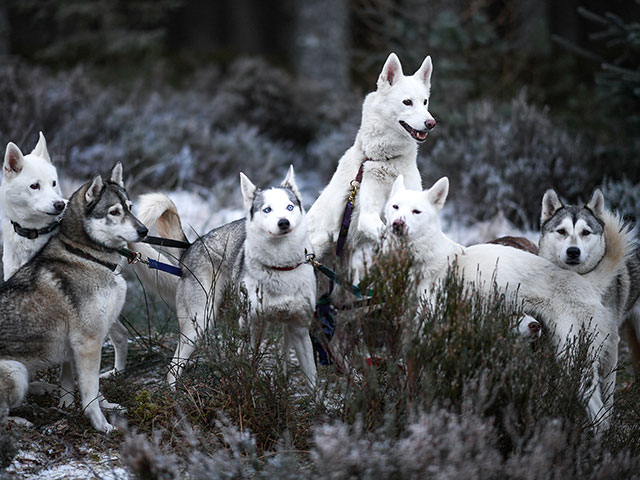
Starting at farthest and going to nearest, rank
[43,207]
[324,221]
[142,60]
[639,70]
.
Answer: [142,60] → [639,70] → [324,221] → [43,207]

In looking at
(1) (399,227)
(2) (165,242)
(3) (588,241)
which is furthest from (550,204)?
(2) (165,242)

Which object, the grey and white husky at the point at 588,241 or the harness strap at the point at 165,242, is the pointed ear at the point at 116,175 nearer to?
the harness strap at the point at 165,242

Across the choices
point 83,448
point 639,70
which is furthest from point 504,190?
point 83,448

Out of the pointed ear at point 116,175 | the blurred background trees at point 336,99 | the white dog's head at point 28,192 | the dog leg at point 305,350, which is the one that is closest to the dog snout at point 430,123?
the dog leg at point 305,350

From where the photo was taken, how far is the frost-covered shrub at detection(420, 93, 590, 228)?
8.30 metres

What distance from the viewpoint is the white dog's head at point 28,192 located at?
4.06 meters

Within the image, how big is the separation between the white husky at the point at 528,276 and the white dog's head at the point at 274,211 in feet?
1.81

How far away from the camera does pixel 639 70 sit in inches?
296

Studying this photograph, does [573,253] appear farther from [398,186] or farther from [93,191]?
[93,191]

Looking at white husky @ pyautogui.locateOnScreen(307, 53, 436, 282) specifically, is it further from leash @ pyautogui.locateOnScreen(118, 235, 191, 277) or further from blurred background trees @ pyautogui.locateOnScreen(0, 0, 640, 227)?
blurred background trees @ pyautogui.locateOnScreen(0, 0, 640, 227)

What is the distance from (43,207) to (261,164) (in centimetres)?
654

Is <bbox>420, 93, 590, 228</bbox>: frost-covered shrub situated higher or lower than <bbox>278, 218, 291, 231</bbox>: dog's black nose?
higher

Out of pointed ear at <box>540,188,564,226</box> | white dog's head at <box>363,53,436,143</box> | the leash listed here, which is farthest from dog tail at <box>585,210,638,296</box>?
the leash

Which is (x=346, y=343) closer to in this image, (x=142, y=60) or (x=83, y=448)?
(x=83, y=448)
